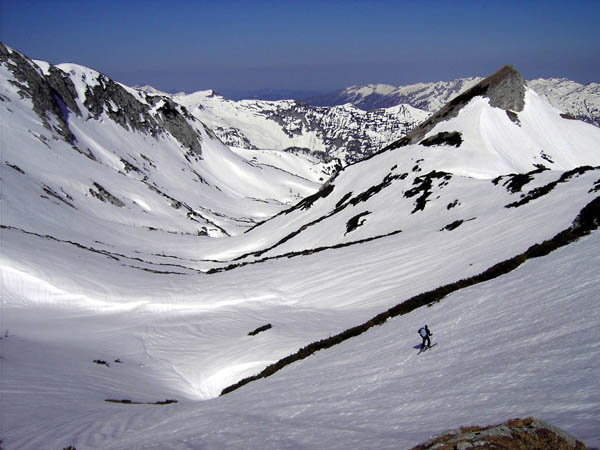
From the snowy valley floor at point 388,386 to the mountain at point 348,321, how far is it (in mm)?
72

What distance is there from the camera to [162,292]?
38875 millimetres

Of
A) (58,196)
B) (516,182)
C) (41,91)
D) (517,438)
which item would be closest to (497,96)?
(516,182)

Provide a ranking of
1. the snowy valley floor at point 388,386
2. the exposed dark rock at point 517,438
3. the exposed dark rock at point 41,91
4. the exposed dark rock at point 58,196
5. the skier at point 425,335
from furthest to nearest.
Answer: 1. the exposed dark rock at point 41,91
2. the exposed dark rock at point 58,196
3. the skier at point 425,335
4. the snowy valley floor at point 388,386
5. the exposed dark rock at point 517,438

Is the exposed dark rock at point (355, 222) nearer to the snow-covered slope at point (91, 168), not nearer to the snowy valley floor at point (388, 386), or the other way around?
the snowy valley floor at point (388, 386)

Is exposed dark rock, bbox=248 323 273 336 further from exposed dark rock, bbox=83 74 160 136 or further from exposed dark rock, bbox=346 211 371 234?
exposed dark rock, bbox=83 74 160 136

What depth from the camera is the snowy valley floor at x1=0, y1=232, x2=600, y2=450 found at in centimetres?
847

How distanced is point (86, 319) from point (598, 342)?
33885mm

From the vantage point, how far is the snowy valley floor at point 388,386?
8469mm

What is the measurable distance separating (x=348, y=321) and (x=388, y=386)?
1337 cm

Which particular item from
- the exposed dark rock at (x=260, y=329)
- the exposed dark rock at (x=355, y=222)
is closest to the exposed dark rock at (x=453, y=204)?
the exposed dark rock at (x=355, y=222)

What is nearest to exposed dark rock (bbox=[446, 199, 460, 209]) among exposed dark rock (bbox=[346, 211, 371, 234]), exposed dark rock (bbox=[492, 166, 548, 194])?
exposed dark rock (bbox=[492, 166, 548, 194])

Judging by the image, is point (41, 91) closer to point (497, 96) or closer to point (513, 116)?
point (497, 96)

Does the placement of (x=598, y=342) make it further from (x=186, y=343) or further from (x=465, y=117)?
(x=465, y=117)

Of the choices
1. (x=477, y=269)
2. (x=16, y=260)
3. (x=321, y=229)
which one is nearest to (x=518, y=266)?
(x=477, y=269)
